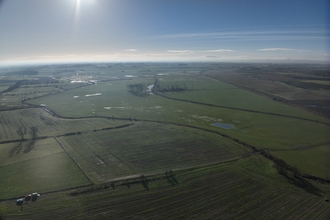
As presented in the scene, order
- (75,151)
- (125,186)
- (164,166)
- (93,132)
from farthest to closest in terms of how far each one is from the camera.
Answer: (93,132), (75,151), (164,166), (125,186)

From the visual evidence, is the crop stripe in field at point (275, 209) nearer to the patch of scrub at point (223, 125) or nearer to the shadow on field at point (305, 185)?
the shadow on field at point (305, 185)

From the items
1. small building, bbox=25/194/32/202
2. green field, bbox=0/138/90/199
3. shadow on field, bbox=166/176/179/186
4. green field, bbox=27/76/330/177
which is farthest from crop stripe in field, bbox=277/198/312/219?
small building, bbox=25/194/32/202

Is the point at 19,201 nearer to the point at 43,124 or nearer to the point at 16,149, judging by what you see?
the point at 16,149

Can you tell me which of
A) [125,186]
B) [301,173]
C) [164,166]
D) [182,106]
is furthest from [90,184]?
[182,106]

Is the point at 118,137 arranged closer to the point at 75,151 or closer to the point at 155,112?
the point at 75,151

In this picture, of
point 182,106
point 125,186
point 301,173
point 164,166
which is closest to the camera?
point 125,186

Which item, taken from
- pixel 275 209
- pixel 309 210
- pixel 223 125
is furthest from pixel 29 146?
pixel 309 210
